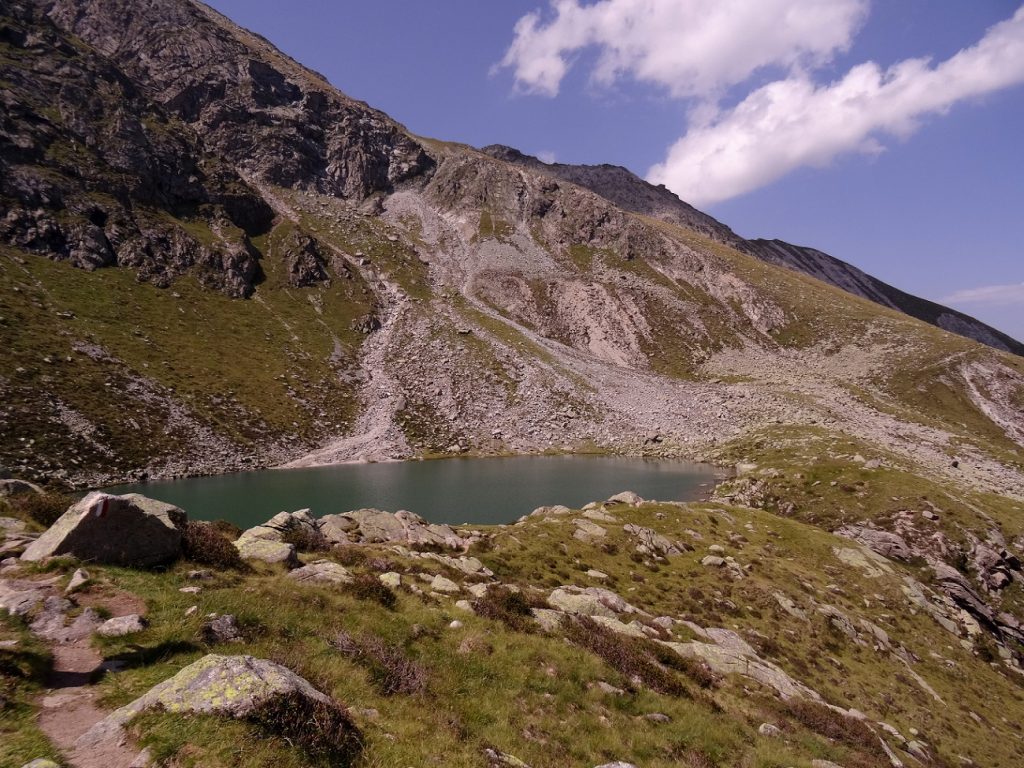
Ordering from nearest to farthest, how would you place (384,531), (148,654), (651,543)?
1. (148,654)
2. (384,531)
3. (651,543)

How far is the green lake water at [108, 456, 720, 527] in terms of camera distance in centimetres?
5719

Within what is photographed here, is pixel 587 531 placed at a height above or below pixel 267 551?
below

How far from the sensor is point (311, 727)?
8852mm

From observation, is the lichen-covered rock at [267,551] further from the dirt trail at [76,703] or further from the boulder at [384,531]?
the boulder at [384,531]

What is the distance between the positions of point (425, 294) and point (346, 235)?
147ft

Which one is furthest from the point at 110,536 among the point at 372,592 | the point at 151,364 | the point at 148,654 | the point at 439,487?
the point at 151,364

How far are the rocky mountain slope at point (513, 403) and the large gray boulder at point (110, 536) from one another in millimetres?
1340

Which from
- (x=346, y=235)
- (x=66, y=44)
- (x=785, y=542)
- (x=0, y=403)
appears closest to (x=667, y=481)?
(x=785, y=542)

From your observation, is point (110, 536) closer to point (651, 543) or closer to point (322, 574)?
point (322, 574)

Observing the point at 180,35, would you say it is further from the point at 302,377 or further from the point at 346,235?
the point at 302,377

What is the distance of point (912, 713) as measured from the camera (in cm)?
2511

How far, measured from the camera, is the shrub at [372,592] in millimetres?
16969

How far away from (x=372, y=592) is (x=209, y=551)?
5910mm

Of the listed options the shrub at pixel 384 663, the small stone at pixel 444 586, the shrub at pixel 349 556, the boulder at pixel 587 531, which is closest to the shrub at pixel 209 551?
the shrub at pixel 349 556
